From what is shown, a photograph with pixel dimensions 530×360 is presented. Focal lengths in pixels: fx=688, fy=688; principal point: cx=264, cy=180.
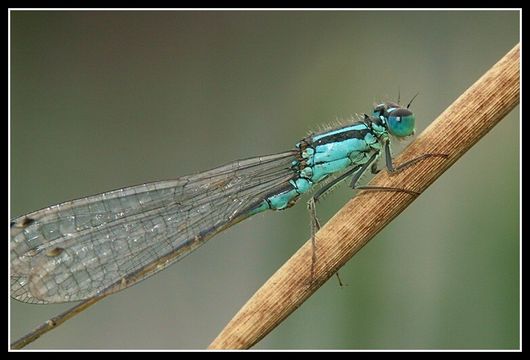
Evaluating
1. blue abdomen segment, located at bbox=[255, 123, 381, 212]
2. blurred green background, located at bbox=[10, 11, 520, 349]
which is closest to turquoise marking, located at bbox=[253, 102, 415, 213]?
blue abdomen segment, located at bbox=[255, 123, 381, 212]

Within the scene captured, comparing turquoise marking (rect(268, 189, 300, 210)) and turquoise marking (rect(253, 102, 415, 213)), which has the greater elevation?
turquoise marking (rect(253, 102, 415, 213))

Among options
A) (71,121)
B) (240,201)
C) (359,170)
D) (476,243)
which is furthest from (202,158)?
(476,243)

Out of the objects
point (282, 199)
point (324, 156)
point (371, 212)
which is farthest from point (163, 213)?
point (371, 212)

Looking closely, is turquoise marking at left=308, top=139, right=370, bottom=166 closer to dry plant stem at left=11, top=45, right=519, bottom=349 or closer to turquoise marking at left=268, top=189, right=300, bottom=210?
turquoise marking at left=268, top=189, right=300, bottom=210

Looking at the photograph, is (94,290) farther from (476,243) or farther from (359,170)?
(476,243)

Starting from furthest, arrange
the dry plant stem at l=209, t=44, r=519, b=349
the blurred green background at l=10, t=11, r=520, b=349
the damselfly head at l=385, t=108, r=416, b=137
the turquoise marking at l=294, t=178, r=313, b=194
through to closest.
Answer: the turquoise marking at l=294, t=178, r=313, b=194 → the damselfly head at l=385, t=108, r=416, b=137 → the blurred green background at l=10, t=11, r=520, b=349 → the dry plant stem at l=209, t=44, r=519, b=349
